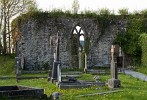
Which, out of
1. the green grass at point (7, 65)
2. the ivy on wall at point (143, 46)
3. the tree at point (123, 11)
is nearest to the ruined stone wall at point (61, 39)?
the tree at point (123, 11)

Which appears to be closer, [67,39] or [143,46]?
[143,46]

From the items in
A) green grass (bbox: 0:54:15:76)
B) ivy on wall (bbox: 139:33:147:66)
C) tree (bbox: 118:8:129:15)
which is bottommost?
green grass (bbox: 0:54:15:76)

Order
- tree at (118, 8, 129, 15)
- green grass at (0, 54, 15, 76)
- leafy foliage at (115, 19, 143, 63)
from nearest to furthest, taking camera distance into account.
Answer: green grass at (0, 54, 15, 76) < leafy foliage at (115, 19, 143, 63) < tree at (118, 8, 129, 15)

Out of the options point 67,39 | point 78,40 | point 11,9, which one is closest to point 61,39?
point 67,39

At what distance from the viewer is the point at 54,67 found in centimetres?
2017

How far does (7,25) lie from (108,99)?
18983 millimetres

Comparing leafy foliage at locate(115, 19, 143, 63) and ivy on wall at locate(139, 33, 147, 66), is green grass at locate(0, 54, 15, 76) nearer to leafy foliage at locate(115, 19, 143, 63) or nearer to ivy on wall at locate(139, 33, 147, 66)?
leafy foliage at locate(115, 19, 143, 63)

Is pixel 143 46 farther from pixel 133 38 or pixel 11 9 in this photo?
pixel 11 9

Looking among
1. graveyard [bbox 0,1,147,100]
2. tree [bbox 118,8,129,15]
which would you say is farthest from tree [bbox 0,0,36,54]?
tree [bbox 118,8,129,15]

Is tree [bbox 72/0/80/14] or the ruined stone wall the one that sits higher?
tree [bbox 72/0/80/14]

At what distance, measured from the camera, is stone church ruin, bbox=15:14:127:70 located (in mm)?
29422

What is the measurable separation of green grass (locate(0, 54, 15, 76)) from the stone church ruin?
0.85 m

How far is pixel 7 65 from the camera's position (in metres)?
27.6

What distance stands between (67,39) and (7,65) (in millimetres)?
5240
